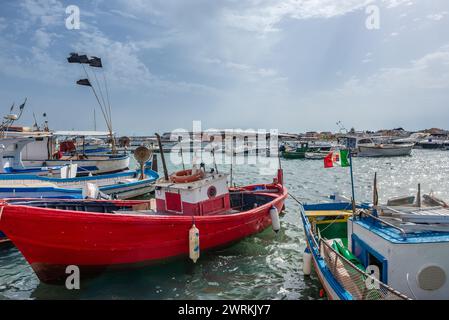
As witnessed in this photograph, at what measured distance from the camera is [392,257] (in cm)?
626

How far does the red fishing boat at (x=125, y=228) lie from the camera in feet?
25.8

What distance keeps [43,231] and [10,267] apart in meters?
3.72

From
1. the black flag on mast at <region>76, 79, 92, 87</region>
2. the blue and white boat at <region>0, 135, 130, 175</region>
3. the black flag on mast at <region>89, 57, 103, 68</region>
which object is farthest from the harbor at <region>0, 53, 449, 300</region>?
the black flag on mast at <region>76, 79, 92, 87</region>

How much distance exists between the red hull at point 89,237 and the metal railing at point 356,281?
172 inches

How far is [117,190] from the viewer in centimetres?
2056

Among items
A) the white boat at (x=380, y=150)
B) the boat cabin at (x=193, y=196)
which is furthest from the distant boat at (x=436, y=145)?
the boat cabin at (x=193, y=196)

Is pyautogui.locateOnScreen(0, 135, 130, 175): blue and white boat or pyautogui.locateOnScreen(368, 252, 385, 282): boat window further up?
pyautogui.locateOnScreen(0, 135, 130, 175): blue and white boat

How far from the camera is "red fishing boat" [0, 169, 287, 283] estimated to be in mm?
7863

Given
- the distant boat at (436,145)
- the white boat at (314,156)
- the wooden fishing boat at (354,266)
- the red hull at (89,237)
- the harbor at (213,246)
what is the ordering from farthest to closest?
the distant boat at (436,145) < the white boat at (314,156) < the red hull at (89,237) < the harbor at (213,246) < the wooden fishing boat at (354,266)

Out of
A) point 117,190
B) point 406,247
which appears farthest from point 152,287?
point 117,190

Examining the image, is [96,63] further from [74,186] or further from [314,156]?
[314,156]

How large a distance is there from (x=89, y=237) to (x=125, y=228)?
96 cm

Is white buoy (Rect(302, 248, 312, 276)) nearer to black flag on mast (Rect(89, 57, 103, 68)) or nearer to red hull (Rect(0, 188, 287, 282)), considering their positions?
red hull (Rect(0, 188, 287, 282))

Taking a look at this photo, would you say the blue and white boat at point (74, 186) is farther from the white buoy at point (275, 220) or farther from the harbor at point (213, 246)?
the white buoy at point (275, 220)
